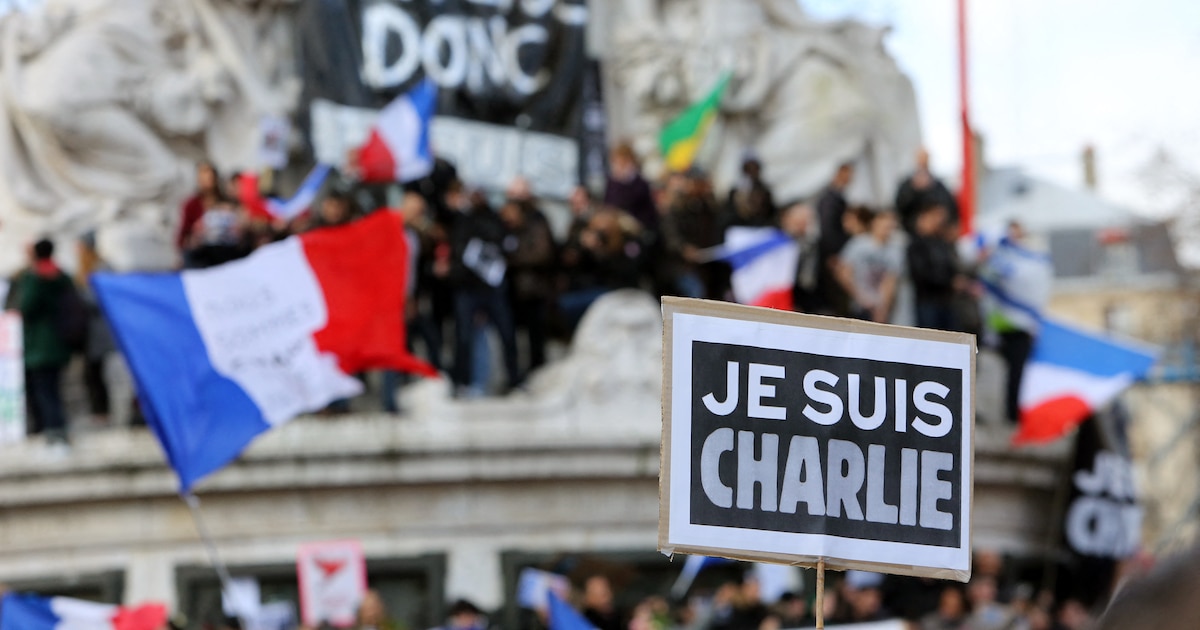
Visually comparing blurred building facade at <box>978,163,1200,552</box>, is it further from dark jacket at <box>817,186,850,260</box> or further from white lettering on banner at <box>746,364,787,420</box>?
white lettering on banner at <box>746,364,787,420</box>

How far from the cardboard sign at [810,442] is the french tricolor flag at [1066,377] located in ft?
44.3

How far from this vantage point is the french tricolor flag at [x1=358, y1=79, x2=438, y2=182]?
17.1m

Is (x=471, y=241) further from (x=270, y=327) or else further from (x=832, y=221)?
(x=832, y=221)

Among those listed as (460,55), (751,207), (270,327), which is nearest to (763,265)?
(751,207)

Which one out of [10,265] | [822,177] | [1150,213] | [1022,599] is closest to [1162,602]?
[1022,599]

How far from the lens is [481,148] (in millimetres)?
19406

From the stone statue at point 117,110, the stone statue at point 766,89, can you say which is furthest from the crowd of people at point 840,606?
the stone statue at point 117,110

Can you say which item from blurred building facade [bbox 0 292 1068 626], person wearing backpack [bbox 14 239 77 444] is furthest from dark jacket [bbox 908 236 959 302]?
person wearing backpack [bbox 14 239 77 444]

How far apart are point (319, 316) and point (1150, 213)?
877 inches

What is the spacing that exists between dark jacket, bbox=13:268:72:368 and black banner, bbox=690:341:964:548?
11.4 meters

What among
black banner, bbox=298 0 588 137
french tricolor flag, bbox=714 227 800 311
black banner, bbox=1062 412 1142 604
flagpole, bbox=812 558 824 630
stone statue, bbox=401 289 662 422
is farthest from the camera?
black banner, bbox=1062 412 1142 604

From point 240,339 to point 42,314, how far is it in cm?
314

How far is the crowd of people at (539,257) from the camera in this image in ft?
54.4

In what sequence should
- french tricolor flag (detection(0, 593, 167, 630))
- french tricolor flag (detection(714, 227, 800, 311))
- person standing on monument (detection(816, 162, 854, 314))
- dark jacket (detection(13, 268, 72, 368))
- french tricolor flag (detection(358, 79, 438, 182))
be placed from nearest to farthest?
french tricolor flag (detection(0, 593, 167, 630)) → dark jacket (detection(13, 268, 72, 368)) → french tricolor flag (detection(358, 79, 438, 182)) → french tricolor flag (detection(714, 227, 800, 311)) → person standing on monument (detection(816, 162, 854, 314))
